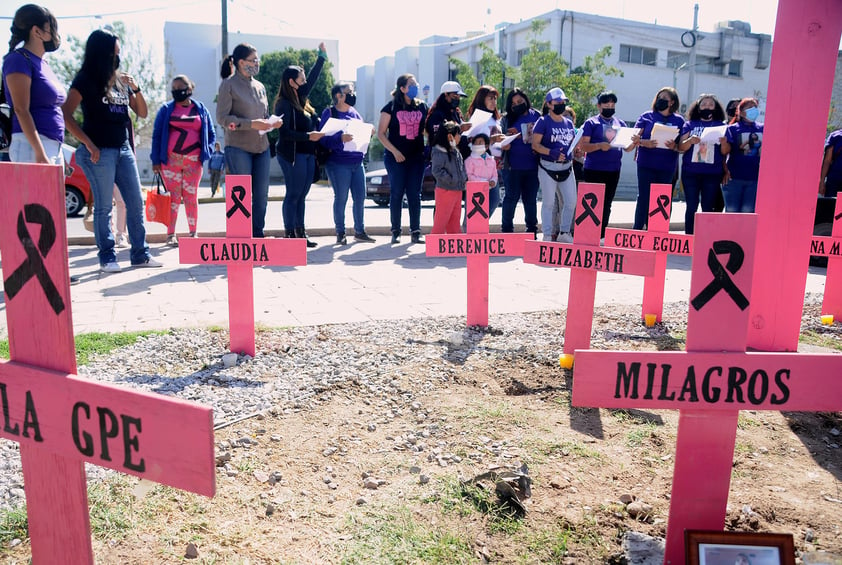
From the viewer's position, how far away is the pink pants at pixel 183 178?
24.0ft

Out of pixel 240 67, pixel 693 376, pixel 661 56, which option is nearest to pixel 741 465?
pixel 693 376

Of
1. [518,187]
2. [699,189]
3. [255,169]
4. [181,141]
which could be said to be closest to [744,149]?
[699,189]

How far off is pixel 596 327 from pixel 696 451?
3.08 metres

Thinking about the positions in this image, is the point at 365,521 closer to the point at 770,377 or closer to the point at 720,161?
the point at 770,377

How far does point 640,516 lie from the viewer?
233cm

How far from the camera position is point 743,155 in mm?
7328

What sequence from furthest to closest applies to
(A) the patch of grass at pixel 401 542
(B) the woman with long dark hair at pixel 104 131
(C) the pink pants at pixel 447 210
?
(C) the pink pants at pixel 447 210 → (B) the woman with long dark hair at pixel 104 131 → (A) the patch of grass at pixel 401 542

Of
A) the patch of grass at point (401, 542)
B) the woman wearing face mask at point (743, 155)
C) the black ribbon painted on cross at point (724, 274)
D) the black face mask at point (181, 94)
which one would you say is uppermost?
the black face mask at point (181, 94)

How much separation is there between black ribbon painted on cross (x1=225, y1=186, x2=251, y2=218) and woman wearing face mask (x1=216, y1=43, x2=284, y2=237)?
2.62 metres

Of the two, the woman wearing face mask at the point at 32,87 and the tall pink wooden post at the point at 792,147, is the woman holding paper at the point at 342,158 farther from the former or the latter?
the tall pink wooden post at the point at 792,147

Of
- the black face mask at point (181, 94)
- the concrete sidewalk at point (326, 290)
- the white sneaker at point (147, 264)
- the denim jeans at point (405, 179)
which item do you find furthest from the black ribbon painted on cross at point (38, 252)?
the denim jeans at point (405, 179)

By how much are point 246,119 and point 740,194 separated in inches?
212

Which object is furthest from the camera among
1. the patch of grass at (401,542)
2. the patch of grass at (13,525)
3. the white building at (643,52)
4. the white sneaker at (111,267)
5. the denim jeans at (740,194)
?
the white building at (643,52)

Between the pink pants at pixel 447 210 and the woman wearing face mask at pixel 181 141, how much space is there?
8.54ft
